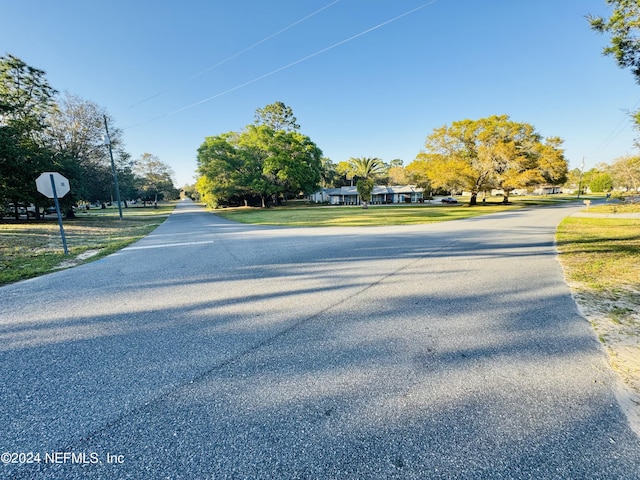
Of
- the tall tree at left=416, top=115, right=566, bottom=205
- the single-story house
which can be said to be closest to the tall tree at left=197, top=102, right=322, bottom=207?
the single-story house

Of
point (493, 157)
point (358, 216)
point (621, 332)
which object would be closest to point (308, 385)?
point (621, 332)

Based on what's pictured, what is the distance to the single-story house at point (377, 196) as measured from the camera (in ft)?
173

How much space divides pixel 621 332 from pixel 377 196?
53.4 metres

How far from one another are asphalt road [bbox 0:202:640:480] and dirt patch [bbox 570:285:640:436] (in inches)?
3.7

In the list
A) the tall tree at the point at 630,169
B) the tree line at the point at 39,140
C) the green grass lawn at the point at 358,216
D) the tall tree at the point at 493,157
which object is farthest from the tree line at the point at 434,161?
the tall tree at the point at 630,169

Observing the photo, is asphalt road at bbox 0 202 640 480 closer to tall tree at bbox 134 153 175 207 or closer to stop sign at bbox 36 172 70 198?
stop sign at bbox 36 172 70 198

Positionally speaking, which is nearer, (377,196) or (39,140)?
(39,140)

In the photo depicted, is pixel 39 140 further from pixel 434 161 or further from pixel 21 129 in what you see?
pixel 434 161

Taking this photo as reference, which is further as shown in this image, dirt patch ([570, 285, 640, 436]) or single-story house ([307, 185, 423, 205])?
single-story house ([307, 185, 423, 205])

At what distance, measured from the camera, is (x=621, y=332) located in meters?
3.04

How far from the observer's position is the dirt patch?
2070 millimetres

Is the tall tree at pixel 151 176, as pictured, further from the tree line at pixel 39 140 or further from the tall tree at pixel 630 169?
the tall tree at pixel 630 169

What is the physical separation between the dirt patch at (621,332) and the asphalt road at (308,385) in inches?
3.7

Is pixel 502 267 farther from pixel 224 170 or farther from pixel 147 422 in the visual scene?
pixel 224 170
